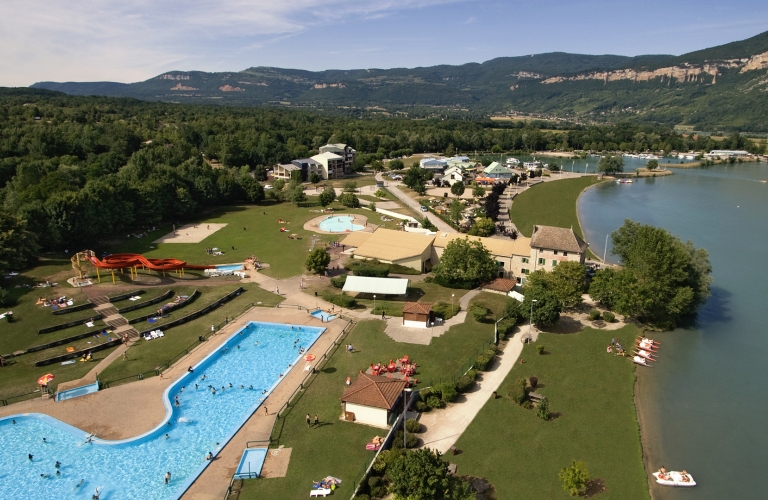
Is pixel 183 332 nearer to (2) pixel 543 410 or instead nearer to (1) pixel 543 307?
(2) pixel 543 410

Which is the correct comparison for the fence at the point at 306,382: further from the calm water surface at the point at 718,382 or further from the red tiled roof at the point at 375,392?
the calm water surface at the point at 718,382

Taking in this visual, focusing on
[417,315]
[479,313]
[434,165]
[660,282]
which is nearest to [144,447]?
[417,315]

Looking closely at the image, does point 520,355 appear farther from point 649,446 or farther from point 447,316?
point 649,446

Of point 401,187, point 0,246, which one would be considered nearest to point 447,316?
point 0,246

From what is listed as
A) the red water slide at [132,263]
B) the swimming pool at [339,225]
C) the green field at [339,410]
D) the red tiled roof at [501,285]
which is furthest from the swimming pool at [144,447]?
the swimming pool at [339,225]

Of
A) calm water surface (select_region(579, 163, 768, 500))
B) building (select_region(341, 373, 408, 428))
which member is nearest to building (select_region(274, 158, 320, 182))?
calm water surface (select_region(579, 163, 768, 500))

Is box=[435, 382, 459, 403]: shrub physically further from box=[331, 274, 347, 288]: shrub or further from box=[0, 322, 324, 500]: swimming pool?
box=[331, 274, 347, 288]: shrub
